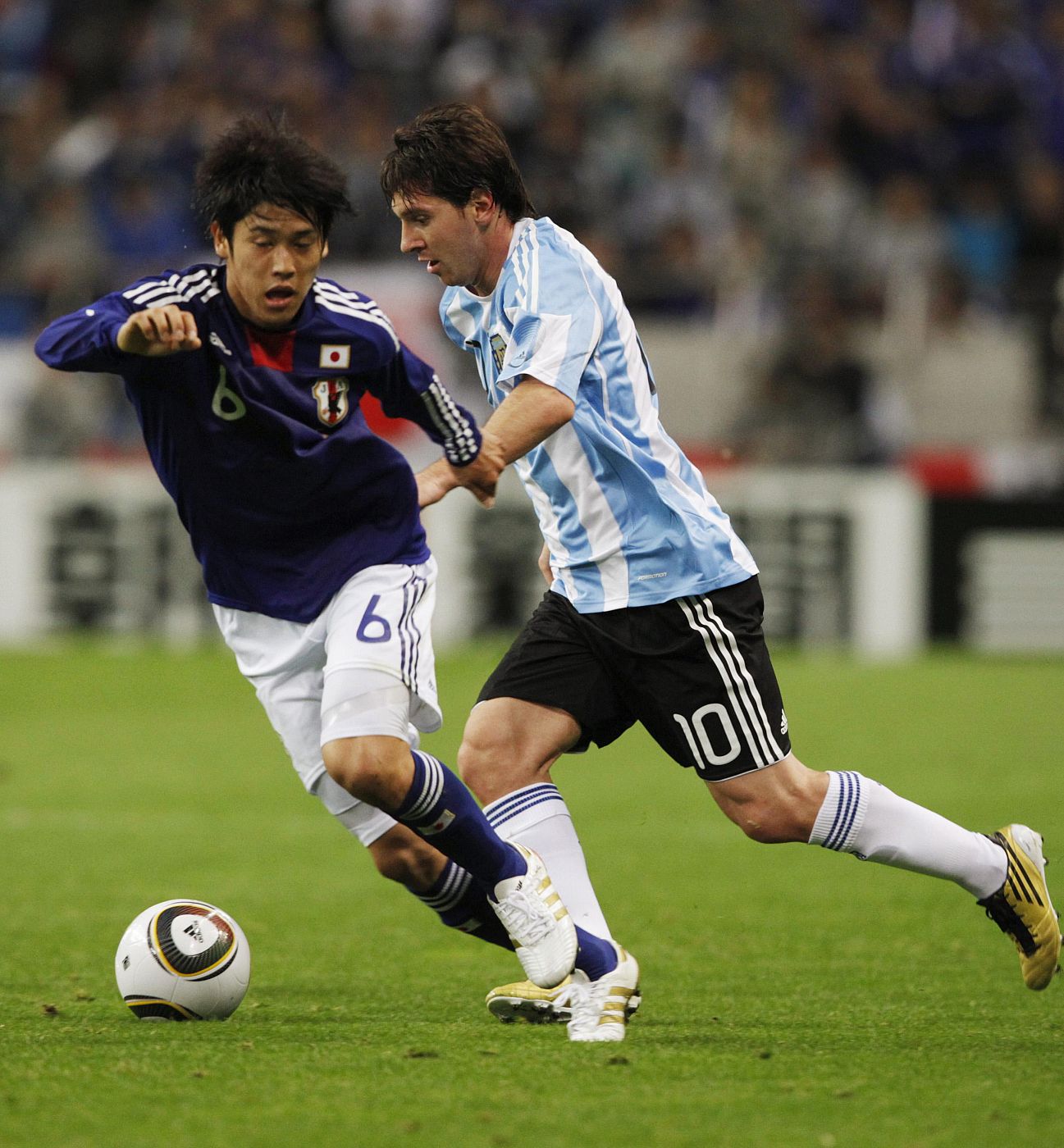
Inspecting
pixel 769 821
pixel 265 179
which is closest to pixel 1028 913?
pixel 769 821

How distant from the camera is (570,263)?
4516 mm

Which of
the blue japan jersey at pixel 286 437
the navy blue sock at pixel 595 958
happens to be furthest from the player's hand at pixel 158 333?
the navy blue sock at pixel 595 958

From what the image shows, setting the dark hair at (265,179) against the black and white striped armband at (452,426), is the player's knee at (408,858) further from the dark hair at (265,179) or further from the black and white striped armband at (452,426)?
the dark hair at (265,179)

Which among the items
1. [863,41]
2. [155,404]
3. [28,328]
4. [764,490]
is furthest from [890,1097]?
[863,41]

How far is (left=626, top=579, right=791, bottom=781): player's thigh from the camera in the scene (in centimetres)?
457

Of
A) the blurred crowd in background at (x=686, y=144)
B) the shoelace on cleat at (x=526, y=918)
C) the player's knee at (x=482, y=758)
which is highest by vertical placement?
the blurred crowd in background at (x=686, y=144)

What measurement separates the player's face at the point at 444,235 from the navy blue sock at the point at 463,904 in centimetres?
151

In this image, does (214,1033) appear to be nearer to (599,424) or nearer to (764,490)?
(599,424)

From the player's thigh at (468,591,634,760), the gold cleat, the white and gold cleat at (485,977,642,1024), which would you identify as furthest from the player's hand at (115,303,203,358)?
the gold cleat

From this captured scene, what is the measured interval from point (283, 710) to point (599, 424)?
111 centimetres

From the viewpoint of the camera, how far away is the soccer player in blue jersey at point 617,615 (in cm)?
457

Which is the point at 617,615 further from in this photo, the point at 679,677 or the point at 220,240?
the point at 220,240

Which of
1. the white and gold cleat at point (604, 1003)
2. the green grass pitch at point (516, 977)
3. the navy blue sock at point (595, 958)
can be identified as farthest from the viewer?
the navy blue sock at point (595, 958)

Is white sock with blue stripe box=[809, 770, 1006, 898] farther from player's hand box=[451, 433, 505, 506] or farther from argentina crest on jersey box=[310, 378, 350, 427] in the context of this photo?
argentina crest on jersey box=[310, 378, 350, 427]
